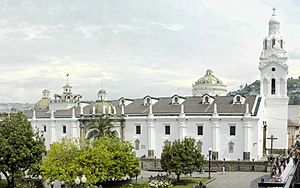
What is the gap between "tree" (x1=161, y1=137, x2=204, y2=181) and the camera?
39.9 meters

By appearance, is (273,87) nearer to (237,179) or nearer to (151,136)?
(151,136)

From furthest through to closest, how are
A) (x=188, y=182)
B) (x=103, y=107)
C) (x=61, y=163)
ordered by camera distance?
(x=103, y=107), (x=188, y=182), (x=61, y=163)

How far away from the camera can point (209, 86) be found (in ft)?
227

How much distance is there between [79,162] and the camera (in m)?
36.2

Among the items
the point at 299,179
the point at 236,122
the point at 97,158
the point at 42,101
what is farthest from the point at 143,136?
the point at 299,179

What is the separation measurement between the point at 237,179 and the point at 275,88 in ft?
56.0

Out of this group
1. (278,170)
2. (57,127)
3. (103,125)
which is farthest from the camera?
(57,127)

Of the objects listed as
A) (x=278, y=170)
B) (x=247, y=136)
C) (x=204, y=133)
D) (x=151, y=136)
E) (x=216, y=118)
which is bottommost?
(x=278, y=170)

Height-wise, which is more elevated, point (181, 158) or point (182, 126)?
point (182, 126)

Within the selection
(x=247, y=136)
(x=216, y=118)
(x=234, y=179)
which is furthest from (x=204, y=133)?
(x=234, y=179)

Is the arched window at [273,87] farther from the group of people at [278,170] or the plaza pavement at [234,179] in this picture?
the group of people at [278,170]

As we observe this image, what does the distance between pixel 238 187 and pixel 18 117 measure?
61.5 feet

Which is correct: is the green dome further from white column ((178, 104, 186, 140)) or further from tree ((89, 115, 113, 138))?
tree ((89, 115, 113, 138))

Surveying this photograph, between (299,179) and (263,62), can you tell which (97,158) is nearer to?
(299,179)
